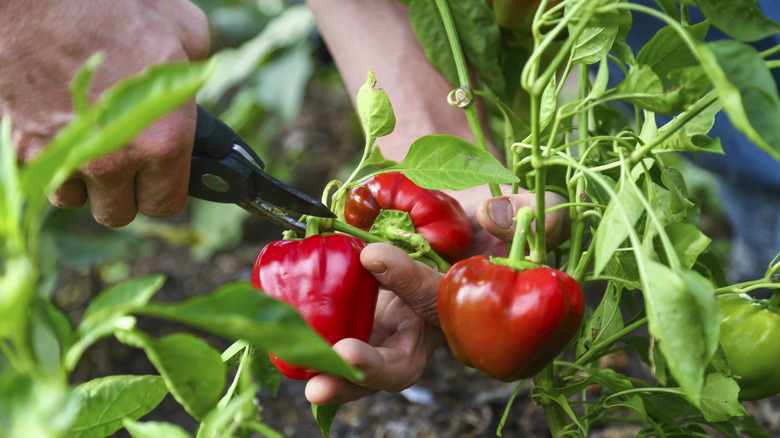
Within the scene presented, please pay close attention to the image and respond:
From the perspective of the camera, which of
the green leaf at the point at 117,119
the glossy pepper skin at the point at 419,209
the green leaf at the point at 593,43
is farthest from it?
the glossy pepper skin at the point at 419,209

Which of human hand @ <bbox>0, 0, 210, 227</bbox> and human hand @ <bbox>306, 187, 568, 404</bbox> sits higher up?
human hand @ <bbox>0, 0, 210, 227</bbox>

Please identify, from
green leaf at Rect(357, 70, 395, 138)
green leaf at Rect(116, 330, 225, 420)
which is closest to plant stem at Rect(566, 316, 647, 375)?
green leaf at Rect(357, 70, 395, 138)

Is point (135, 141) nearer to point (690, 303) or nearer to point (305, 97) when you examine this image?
point (690, 303)

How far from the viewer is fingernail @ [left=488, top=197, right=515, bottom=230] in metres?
0.75

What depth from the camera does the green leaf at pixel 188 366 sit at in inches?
15.6

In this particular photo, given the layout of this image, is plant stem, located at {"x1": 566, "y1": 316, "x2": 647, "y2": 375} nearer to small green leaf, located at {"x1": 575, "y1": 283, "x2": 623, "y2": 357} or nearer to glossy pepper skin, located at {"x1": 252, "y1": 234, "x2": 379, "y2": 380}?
small green leaf, located at {"x1": 575, "y1": 283, "x2": 623, "y2": 357}

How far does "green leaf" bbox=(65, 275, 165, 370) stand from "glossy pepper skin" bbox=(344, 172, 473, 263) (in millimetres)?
496

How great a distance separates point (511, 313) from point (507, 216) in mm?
192

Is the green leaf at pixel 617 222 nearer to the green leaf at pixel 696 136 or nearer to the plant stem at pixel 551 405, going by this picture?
the green leaf at pixel 696 136

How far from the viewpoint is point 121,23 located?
30.1 inches

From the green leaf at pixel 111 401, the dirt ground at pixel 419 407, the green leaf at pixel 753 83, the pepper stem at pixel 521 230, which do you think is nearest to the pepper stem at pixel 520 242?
the pepper stem at pixel 521 230

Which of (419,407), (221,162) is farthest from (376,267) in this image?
(419,407)

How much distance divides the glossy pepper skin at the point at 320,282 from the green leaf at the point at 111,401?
0.67 ft

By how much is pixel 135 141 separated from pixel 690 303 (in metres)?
0.60
